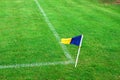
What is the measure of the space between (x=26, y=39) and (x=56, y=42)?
1467mm

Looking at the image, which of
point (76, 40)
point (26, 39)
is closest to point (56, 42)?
point (26, 39)

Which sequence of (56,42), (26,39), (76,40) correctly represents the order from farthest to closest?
(26,39) → (56,42) → (76,40)

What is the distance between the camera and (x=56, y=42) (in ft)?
38.4

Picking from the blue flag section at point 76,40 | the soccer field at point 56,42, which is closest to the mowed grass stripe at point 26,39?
the soccer field at point 56,42

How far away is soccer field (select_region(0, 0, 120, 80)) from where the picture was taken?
880 cm

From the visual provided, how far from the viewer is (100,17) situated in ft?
54.4

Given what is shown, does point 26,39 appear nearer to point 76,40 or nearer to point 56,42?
point 56,42

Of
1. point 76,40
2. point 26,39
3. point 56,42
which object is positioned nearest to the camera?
point 76,40

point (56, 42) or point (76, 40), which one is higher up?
point (76, 40)

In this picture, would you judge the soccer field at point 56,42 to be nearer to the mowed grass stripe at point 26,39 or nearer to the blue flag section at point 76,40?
the mowed grass stripe at point 26,39

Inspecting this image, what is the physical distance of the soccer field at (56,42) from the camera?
880 centimetres

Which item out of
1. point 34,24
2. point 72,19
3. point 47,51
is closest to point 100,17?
point 72,19

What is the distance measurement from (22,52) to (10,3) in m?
11.3

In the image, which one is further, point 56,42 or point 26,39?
point 26,39
